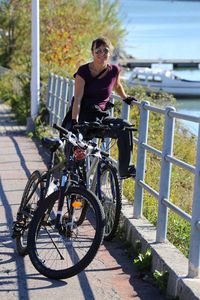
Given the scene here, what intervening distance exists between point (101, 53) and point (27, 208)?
5.22ft

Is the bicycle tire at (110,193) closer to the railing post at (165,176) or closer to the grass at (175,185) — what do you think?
the grass at (175,185)

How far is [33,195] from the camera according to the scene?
231 inches

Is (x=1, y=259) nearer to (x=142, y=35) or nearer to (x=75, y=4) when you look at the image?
(x=75, y=4)

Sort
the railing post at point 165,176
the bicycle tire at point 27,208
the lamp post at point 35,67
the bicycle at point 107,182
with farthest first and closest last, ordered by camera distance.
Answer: the lamp post at point 35,67, the bicycle at point 107,182, the bicycle tire at point 27,208, the railing post at point 165,176

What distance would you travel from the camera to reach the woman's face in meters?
6.04

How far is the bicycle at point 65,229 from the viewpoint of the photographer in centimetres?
500

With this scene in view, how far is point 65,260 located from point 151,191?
107 centimetres

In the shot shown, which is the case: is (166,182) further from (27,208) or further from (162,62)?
(162,62)

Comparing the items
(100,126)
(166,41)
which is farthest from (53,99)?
(166,41)

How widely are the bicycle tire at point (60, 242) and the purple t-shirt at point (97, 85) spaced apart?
139cm

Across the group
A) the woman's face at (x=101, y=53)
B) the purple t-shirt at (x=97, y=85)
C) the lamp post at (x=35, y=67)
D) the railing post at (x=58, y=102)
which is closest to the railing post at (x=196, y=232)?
the woman's face at (x=101, y=53)

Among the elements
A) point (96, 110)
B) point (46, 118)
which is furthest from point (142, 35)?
point (96, 110)

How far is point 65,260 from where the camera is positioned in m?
5.25

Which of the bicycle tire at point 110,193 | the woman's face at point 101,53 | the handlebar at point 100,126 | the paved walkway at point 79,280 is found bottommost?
Answer: the paved walkway at point 79,280
